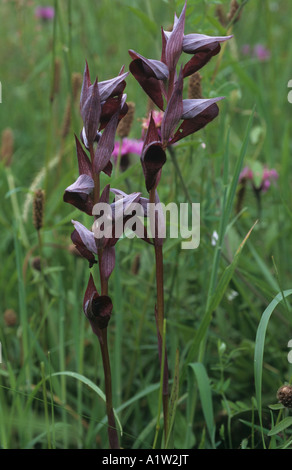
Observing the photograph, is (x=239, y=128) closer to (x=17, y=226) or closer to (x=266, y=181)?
(x=266, y=181)

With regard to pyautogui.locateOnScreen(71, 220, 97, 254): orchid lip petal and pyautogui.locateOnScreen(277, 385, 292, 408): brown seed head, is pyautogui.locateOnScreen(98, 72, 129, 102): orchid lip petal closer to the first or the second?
pyautogui.locateOnScreen(71, 220, 97, 254): orchid lip petal

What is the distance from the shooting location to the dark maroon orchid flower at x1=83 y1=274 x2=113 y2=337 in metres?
0.67

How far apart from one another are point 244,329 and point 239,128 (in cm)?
115

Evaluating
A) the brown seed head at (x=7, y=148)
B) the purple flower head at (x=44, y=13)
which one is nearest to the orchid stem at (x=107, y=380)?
the brown seed head at (x=7, y=148)

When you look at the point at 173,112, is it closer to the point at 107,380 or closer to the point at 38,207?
the point at 107,380

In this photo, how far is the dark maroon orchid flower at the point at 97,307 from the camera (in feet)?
2.21

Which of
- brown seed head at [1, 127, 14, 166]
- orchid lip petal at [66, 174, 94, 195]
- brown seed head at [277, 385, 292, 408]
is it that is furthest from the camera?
brown seed head at [1, 127, 14, 166]

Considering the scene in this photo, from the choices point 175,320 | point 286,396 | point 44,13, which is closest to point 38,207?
point 175,320

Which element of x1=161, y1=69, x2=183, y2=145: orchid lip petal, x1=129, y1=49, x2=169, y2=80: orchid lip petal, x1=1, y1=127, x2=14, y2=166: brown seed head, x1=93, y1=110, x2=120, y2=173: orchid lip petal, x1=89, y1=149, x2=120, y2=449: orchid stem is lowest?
x1=89, y1=149, x2=120, y2=449: orchid stem

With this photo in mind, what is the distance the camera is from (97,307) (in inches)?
26.7

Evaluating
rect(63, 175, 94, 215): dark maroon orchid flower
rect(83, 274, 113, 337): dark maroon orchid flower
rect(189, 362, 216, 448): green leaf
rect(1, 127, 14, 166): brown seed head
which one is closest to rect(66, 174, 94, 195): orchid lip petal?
rect(63, 175, 94, 215): dark maroon orchid flower

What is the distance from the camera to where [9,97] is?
2.64 metres
